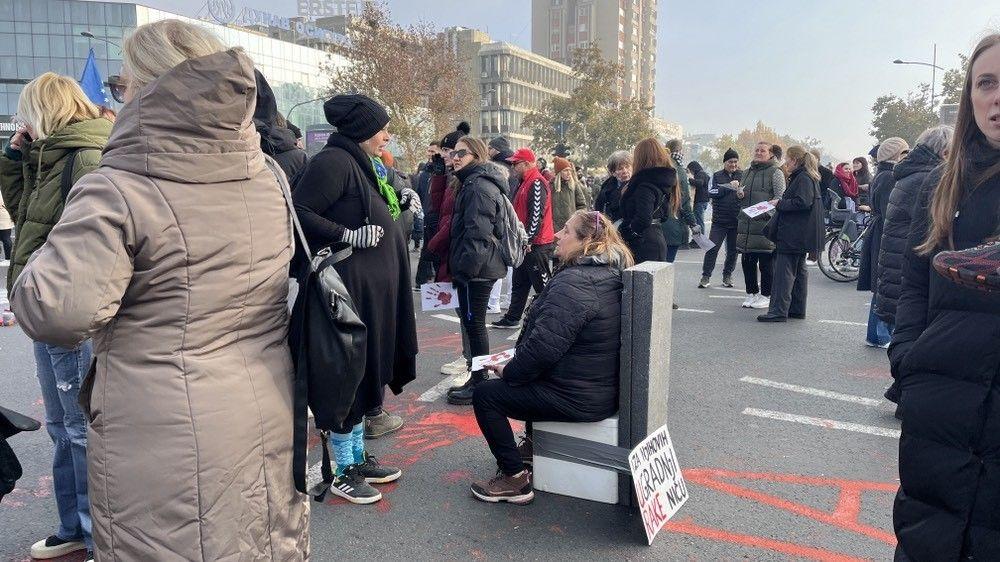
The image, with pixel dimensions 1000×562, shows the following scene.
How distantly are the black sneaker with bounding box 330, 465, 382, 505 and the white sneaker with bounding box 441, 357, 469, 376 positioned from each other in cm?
211

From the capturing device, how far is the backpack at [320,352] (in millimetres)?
1967

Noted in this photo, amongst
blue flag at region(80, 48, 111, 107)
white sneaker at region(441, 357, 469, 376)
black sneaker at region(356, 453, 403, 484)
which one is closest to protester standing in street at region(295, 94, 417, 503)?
black sneaker at region(356, 453, 403, 484)

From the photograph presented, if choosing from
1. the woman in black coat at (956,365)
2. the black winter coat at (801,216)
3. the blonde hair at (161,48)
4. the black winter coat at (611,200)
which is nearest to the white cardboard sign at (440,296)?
the black winter coat at (611,200)

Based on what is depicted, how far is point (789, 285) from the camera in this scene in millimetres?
7766

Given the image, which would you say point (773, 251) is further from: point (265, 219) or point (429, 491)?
point (265, 219)

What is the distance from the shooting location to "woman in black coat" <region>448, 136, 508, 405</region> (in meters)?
4.89

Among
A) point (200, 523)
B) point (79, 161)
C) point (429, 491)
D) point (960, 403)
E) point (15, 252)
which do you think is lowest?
point (429, 491)

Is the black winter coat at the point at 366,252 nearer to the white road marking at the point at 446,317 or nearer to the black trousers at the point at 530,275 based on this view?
the black trousers at the point at 530,275

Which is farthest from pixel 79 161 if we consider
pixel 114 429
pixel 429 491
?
pixel 429 491

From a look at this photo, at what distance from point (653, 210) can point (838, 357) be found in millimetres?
2104

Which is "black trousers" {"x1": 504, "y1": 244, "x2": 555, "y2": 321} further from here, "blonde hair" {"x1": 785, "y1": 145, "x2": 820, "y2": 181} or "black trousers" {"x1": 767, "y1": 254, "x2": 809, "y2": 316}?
"blonde hair" {"x1": 785, "y1": 145, "x2": 820, "y2": 181}

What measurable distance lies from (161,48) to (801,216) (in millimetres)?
7007

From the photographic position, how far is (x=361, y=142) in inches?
137

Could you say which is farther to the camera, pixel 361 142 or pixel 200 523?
pixel 361 142
